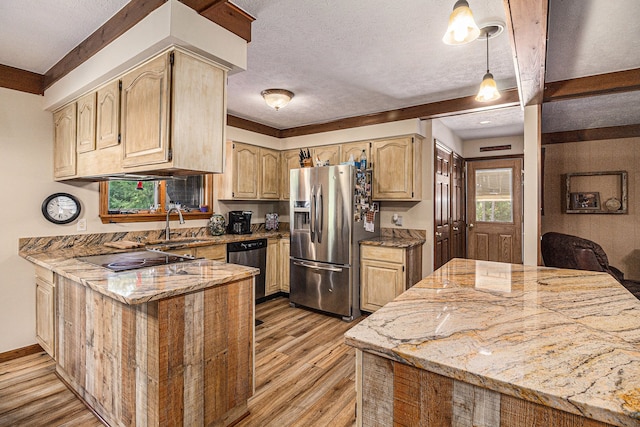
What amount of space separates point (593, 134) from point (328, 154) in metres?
3.91

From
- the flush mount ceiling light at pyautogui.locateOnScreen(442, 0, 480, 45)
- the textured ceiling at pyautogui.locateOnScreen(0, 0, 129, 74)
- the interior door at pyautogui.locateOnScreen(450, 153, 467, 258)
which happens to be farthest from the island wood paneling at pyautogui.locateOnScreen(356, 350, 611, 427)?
the interior door at pyautogui.locateOnScreen(450, 153, 467, 258)

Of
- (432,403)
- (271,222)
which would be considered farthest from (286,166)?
(432,403)

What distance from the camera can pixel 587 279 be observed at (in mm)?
1749

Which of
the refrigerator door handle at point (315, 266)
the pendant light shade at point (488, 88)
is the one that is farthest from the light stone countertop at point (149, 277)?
the pendant light shade at point (488, 88)

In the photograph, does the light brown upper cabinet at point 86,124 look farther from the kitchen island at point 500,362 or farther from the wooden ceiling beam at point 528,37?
the wooden ceiling beam at point 528,37

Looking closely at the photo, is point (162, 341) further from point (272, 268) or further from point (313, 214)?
point (272, 268)

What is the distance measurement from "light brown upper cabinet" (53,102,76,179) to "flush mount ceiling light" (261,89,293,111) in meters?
1.64

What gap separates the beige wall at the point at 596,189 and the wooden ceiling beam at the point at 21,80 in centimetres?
645

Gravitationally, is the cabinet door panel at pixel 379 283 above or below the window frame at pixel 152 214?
below

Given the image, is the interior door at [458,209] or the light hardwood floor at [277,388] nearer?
the light hardwood floor at [277,388]

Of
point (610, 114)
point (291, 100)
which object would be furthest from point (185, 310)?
point (610, 114)

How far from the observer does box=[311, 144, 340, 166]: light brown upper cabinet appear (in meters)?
4.40

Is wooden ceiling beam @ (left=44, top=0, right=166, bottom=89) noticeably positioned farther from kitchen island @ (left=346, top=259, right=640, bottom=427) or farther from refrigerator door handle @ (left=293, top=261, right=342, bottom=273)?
Answer: refrigerator door handle @ (left=293, top=261, right=342, bottom=273)

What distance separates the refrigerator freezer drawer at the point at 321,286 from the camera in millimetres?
3730
